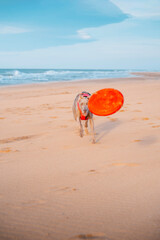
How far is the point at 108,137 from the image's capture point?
5.40m

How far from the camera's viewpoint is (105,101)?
4438mm

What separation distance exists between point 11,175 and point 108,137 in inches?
109

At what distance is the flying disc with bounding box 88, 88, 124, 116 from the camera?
Answer: 14.2 ft

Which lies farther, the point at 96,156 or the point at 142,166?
the point at 96,156

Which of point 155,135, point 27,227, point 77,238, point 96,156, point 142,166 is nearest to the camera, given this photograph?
point 77,238

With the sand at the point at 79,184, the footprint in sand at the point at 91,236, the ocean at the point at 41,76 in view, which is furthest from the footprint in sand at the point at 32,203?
the ocean at the point at 41,76

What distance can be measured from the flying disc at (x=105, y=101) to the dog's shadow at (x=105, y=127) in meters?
1.11

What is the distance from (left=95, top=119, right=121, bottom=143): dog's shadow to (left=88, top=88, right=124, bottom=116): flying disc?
43.9 inches

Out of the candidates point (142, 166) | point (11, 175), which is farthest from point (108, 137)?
point (11, 175)

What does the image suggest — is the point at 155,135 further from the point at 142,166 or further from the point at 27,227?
the point at 27,227

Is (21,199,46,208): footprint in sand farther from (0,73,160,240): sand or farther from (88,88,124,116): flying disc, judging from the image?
(88,88,124,116): flying disc

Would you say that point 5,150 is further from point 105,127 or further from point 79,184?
point 105,127

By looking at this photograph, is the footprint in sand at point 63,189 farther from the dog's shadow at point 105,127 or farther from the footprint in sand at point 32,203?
the dog's shadow at point 105,127

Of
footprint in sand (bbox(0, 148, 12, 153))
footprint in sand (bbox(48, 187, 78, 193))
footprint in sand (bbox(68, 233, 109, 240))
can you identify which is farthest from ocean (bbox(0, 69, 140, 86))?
footprint in sand (bbox(68, 233, 109, 240))
